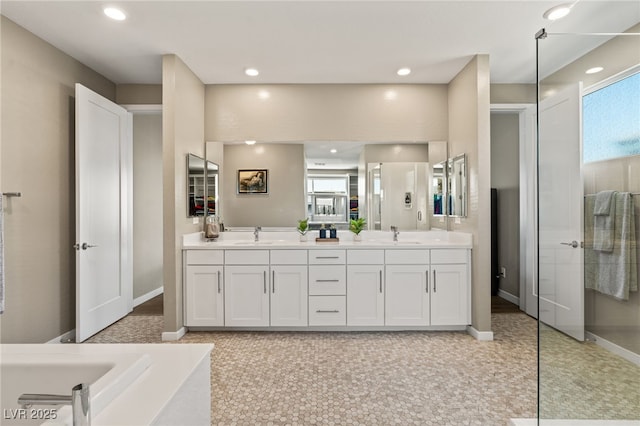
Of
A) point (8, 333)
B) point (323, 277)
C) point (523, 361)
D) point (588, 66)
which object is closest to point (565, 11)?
point (588, 66)

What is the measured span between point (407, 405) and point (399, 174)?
7.98 ft

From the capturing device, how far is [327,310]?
130 inches

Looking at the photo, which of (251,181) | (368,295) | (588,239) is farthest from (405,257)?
(251,181)

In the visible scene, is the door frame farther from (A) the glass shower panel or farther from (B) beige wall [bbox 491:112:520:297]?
(A) the glass shower panel

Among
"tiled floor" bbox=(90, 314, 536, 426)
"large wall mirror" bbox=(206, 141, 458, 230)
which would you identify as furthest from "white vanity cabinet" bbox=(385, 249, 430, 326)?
"large wall mirror" bbox=(206, 141, 458, 230)

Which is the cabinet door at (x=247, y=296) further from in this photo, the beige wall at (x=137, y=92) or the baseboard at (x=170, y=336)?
the beige wall at (x=137, y=92)

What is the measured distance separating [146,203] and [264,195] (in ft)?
5.93

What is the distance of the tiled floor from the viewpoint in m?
1.97

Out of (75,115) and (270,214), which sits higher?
(75,115)

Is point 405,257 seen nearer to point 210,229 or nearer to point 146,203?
point 210,229

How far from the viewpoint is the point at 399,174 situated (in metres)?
3.88

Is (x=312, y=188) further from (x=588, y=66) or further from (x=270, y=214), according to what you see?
(x=588, y=66)

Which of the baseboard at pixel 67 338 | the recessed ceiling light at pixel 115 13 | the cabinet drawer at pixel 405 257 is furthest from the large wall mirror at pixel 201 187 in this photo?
the cabinet drawer at pixel 405 257

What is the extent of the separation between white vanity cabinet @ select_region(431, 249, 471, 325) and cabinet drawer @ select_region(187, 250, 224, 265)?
201 cm
